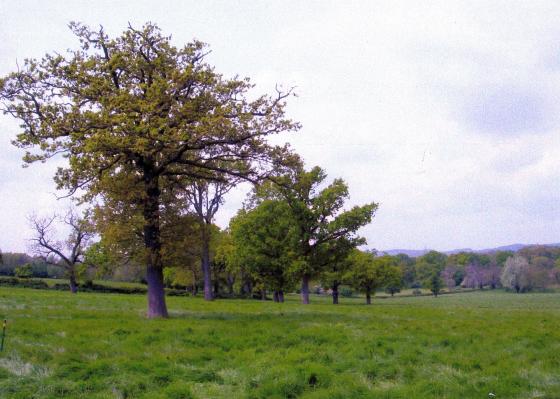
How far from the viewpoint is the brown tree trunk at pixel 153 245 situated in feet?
55.9

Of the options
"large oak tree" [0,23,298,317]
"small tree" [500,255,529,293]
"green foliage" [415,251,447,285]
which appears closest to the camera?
"large oak tree" [0,23,298,317]

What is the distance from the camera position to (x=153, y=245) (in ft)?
56.7

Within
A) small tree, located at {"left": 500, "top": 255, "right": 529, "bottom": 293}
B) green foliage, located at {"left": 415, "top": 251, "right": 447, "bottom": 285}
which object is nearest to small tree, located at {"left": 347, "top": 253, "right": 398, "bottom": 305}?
small tree, located at {"left": 500, "top": 255, "right": 529, "bottom": 293}

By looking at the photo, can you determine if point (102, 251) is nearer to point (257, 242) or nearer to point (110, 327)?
point (110, 327)

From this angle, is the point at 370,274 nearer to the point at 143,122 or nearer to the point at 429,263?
the point at 143,122

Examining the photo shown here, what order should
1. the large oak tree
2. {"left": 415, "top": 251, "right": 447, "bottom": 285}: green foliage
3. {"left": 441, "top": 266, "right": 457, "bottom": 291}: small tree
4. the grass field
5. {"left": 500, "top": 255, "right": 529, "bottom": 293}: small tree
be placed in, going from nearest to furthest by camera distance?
the grass field → the large oak tree → {"left": 500, "top": 255, "right": 529, "bottom": 293}: small tree → {"left": 415, "top": 251, "right": 447, "bottom": 285}: green foliage → {"left": 441, "top": 266, "right": 457, "bottom": 291}: small tree

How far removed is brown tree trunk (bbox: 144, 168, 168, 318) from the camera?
17031mm

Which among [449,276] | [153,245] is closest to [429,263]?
[449,276]

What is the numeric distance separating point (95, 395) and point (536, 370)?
8791 millimetres

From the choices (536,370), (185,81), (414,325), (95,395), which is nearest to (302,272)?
(414,325)

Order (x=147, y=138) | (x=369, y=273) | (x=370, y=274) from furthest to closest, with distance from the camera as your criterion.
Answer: (x=369, y=273) → (x=370, y=274) → (x=147, y=138)

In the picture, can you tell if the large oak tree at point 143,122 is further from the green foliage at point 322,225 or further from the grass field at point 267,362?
the green foliage at point 322,225

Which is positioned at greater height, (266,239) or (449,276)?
(266,239)

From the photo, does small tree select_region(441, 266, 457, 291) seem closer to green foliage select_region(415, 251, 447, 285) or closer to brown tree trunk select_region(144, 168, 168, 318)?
green foliage select_region(415, 251, 447, 285)
